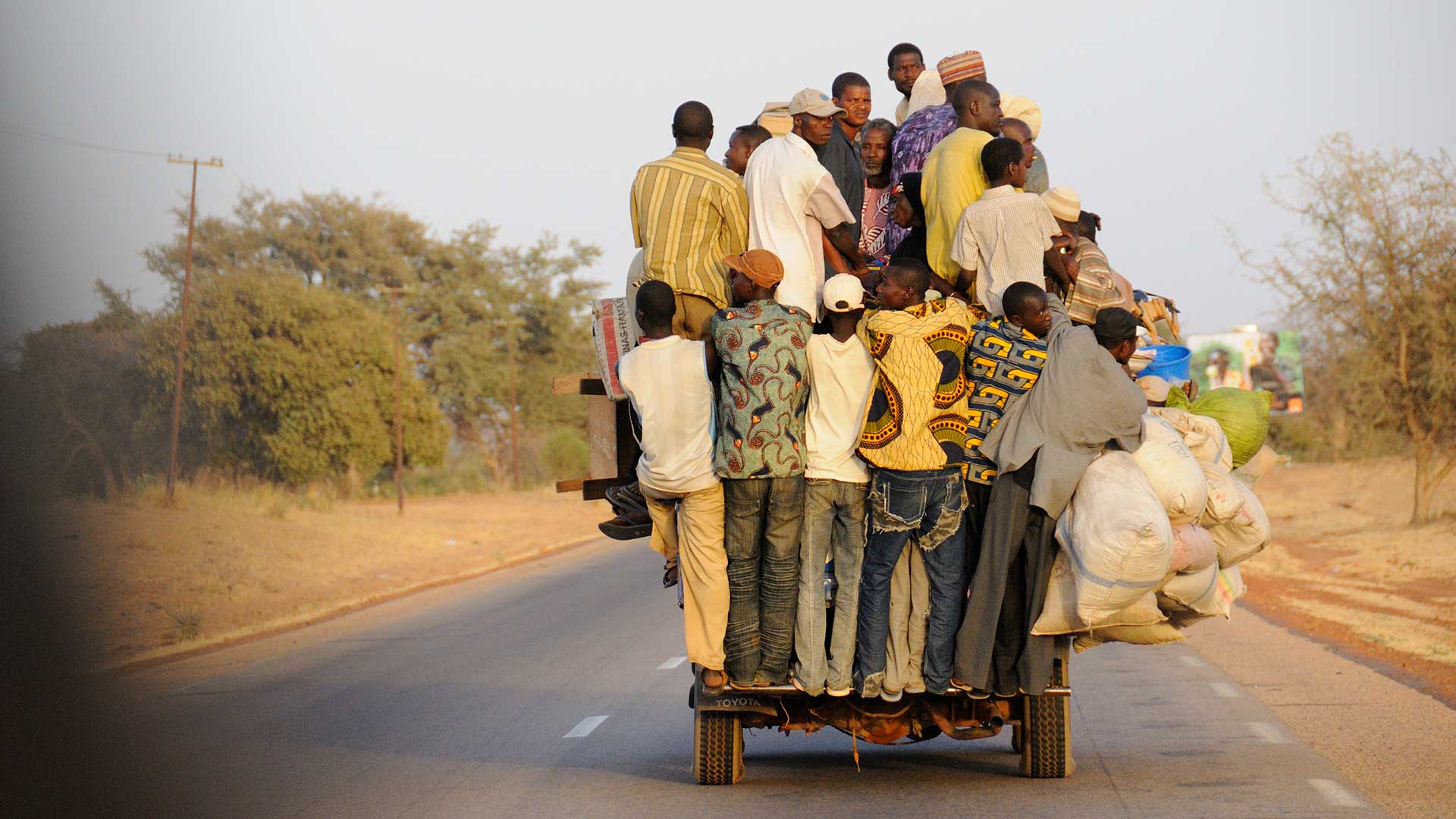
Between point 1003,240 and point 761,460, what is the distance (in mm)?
1690

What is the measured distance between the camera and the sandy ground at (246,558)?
17234 millimetres

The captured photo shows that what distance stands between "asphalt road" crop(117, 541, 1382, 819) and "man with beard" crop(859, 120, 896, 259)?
10.2 feet

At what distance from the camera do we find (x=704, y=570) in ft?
23.4

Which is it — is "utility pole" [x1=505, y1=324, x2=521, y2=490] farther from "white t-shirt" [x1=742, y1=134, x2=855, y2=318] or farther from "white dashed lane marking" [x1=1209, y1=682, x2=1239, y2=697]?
"white t-shirt" [x1=742, y1=134, x2=855, y2=318]

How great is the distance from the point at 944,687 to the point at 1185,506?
53.6 inches

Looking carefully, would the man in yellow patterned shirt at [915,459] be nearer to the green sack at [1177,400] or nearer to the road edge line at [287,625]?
the green sack at [1177,400]

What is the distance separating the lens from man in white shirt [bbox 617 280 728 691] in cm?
704

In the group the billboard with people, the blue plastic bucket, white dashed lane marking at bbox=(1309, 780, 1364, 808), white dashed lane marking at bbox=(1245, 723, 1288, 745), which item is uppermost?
the billboard with people

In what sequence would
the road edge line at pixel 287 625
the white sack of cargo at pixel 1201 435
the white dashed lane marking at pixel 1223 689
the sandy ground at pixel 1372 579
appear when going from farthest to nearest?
the road edge line at pixel 287 625, the sandy ground at pixel 1372 579, the white dashed lane marking at pixel 1223 689, the white sack of cargo at pixel 1201 435

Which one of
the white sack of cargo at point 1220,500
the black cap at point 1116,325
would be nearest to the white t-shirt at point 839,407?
the black cap at point 1116,325

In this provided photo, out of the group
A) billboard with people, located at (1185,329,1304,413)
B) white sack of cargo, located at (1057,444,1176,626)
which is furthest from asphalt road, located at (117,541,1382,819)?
billboard with people, located at (1185,329,1304,413)

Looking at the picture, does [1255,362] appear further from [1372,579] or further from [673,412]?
[673,412]

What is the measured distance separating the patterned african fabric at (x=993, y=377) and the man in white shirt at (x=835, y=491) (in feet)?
1.56

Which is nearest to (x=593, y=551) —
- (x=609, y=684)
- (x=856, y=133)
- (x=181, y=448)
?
(x=181, y=448)
